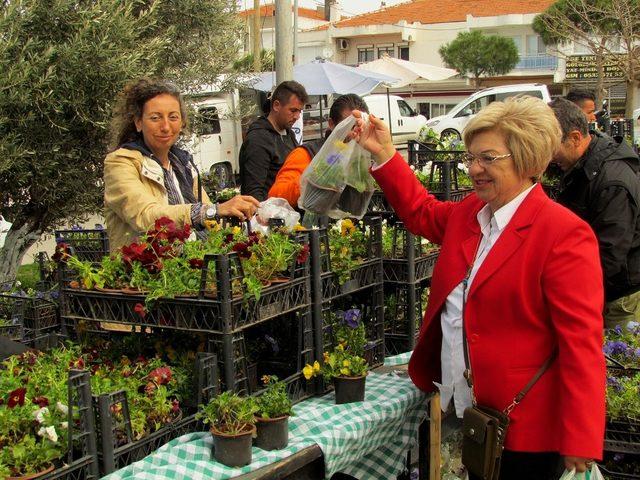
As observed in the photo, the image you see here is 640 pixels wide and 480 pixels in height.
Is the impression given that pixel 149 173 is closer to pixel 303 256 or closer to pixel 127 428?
pixel 303 256

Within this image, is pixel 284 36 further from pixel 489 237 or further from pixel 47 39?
pixel 489 237

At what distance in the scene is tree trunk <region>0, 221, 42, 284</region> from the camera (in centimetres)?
640

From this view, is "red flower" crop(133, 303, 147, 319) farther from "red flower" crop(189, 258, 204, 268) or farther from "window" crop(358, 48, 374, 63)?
"window" crop(358, 48, 374, 63)

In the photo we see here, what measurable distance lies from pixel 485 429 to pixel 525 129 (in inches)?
38.1

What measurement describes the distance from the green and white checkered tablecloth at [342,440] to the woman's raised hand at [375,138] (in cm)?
97

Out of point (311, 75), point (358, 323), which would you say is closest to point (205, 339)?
point (358, 323)

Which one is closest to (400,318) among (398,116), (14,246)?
(14,246)

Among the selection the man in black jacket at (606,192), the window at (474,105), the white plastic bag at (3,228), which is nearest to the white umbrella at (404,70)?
the window at (474,105)

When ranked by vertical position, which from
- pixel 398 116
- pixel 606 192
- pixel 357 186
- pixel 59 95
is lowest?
pixel 606 192

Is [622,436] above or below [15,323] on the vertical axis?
below

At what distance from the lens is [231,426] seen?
2.50 metres

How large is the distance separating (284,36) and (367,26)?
43899mm

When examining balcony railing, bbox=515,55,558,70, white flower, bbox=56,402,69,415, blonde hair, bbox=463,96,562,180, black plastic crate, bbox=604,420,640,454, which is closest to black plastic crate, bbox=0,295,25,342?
white flower, bbox=56,402,69,415

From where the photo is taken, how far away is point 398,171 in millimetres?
3141
